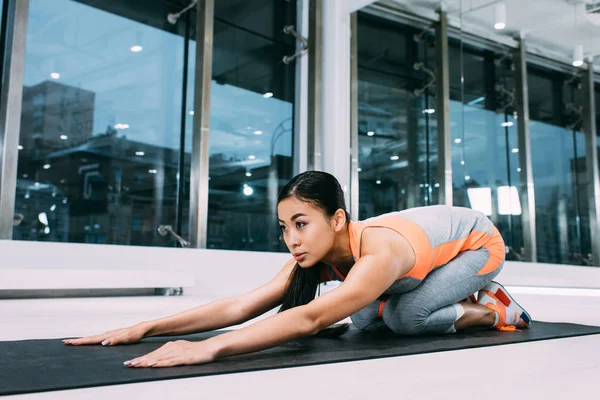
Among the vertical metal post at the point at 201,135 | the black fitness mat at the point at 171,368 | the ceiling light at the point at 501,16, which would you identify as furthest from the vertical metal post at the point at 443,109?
the black fitness mat at the point at 171,368

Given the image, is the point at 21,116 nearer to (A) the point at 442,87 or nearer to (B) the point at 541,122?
(A) the point at 442,87

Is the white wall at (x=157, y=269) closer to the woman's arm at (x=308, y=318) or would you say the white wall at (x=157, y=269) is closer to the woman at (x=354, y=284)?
the woman at (x=354, y=284)

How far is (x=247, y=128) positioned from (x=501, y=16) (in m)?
2.53

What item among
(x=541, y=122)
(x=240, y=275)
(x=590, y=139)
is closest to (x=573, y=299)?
(x=590, y=139)

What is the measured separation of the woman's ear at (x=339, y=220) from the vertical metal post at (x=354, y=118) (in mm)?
3692

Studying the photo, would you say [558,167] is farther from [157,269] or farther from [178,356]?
[178,356]

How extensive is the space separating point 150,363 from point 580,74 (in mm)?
4492

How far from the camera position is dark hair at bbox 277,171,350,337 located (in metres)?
1.65

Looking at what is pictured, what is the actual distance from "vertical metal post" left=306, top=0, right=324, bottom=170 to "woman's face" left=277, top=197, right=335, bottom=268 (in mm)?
3714

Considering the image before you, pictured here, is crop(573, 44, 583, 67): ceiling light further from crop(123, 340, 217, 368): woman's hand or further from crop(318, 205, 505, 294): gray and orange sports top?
crop(123, 340, 217, 368): woman's hand

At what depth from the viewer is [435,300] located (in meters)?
2.01

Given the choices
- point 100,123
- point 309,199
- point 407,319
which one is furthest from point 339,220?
point 100,123

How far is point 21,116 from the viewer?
3834 mm

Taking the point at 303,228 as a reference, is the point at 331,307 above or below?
below
